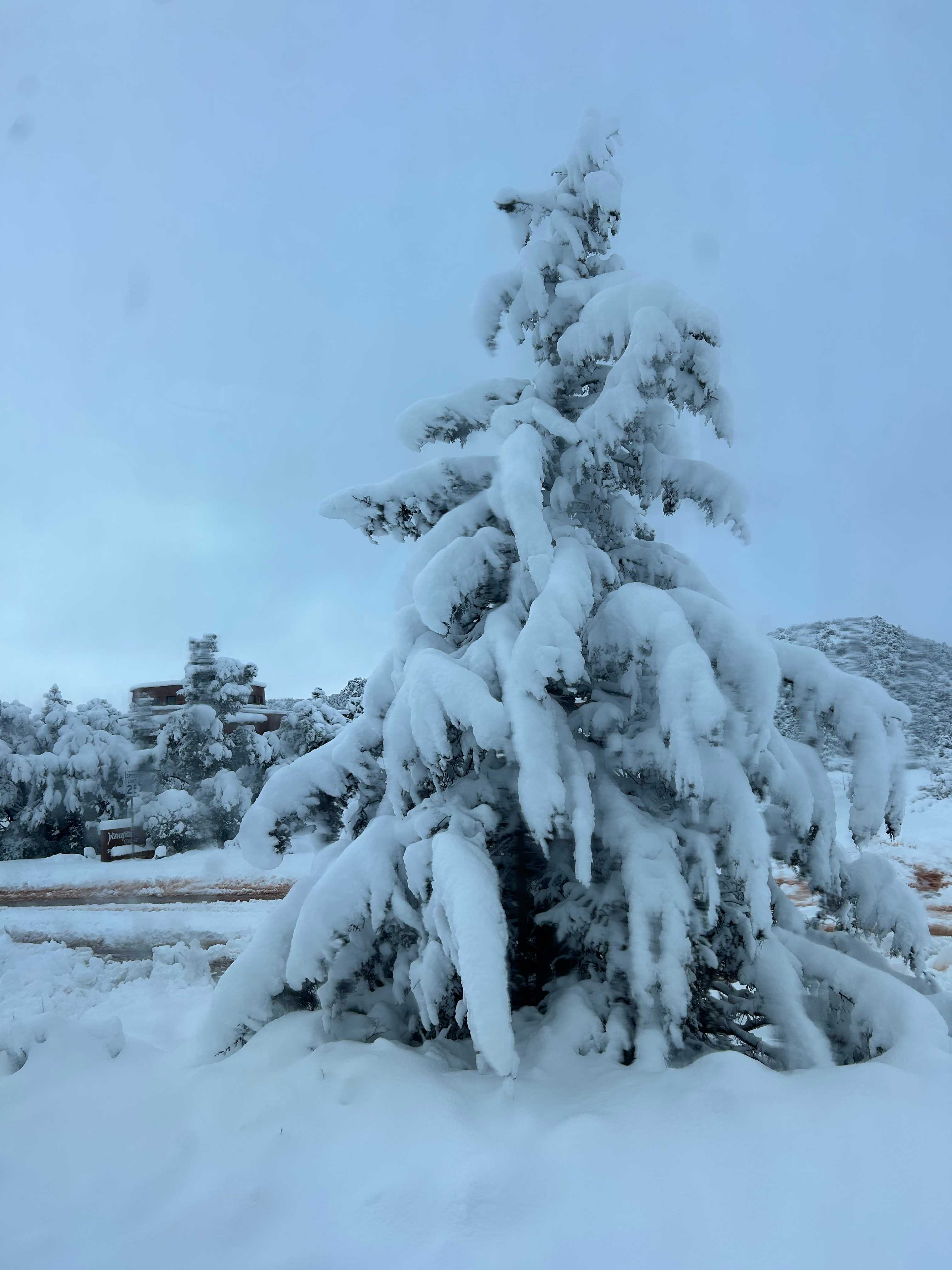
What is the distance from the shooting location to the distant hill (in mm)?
30312

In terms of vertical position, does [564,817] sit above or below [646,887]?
above

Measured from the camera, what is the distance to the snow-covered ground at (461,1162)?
8.22 feet

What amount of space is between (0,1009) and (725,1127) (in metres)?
7.92

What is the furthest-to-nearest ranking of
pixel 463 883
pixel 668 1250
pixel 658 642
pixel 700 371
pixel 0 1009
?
pixel 0 1009, pixel 700 371, pixel 658 642, pixel 463 883, pixel 668 1250

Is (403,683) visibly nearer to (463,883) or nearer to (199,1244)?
(463,883)

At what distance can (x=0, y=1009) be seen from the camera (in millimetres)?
7367

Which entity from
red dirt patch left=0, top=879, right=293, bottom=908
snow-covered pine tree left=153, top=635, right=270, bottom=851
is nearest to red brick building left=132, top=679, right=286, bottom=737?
snow-covered pine tree left=153, top=635, right=270, bottom=851

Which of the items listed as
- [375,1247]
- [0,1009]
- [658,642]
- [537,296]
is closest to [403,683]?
[658,642]

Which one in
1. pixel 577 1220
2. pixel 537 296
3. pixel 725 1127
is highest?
pixel 537 296

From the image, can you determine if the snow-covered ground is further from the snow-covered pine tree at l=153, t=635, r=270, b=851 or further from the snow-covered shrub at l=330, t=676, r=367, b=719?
the snow-covered shrub at l=330, t=676, r=367, b=719

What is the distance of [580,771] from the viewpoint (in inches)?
147

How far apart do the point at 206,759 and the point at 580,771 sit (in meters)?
20.1

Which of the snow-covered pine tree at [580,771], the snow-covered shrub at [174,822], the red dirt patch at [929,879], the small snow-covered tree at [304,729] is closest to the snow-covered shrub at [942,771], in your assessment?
the red dirt patch at [929,879]

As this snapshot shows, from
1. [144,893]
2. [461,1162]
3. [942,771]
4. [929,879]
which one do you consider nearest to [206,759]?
[144,893]
